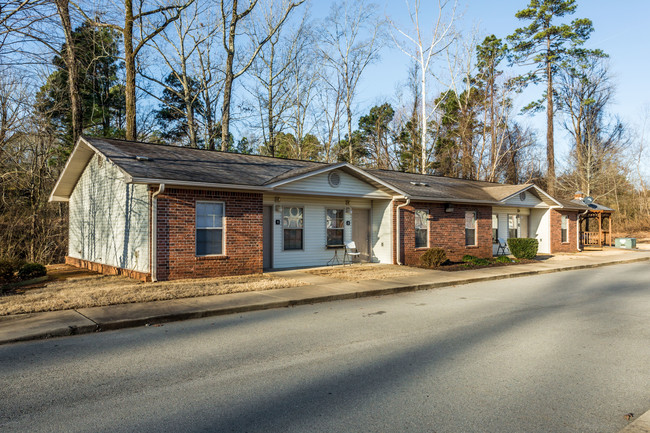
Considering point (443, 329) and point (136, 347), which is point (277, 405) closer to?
point (136, 347)

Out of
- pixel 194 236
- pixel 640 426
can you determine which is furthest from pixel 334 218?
pixel 640 426

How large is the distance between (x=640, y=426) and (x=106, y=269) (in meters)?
14.6

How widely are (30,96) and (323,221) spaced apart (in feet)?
34.1

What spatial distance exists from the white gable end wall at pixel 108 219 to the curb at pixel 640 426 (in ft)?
36.7

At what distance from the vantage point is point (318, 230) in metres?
16.7

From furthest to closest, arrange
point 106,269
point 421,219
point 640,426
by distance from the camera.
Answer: point 421,219
point 106,269
point 640,426

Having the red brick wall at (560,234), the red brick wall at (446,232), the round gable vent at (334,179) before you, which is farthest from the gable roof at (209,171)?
the red brick wall at (560,234)

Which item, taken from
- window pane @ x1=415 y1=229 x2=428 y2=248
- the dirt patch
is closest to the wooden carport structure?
the dirt patch

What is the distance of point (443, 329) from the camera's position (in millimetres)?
7383

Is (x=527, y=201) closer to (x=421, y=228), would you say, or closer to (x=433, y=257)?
(x=421, y=228)

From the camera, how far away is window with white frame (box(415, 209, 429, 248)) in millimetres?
18297

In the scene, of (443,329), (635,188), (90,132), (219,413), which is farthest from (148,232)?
(635,188)

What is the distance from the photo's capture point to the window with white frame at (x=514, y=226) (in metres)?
24.2

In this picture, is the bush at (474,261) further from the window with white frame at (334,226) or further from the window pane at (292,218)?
the window pane at (292,218)
